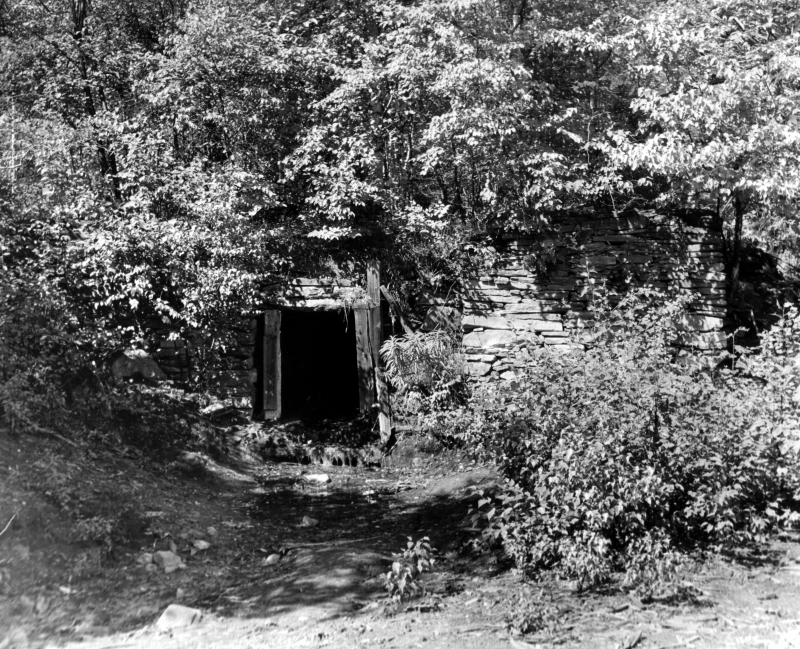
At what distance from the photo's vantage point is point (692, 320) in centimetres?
758

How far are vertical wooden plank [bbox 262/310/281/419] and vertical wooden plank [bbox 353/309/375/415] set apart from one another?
1.15 meters

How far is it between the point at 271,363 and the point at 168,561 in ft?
14.2

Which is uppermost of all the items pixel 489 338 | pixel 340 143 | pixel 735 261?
pixel 340 143

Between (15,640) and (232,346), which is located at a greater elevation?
(232,346)

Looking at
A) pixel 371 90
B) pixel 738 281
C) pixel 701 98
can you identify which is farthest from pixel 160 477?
pixel 738 281

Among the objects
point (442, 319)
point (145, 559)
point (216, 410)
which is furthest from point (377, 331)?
point (145, 559)

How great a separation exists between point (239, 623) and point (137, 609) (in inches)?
28.2

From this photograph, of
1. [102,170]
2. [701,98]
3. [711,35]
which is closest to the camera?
[701,98]

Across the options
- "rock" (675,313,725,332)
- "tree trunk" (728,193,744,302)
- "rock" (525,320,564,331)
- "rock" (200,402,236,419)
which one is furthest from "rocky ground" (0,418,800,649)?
"tree trunk" (728,193,744,302)

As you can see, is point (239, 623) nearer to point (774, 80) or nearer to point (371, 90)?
point (371, 90)

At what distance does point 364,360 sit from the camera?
8.88 m

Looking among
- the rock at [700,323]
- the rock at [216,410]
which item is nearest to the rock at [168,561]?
the rock at [216,410]

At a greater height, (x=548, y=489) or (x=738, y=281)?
(x=738, y=281)

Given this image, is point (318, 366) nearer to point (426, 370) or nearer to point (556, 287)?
point (426, 370)
